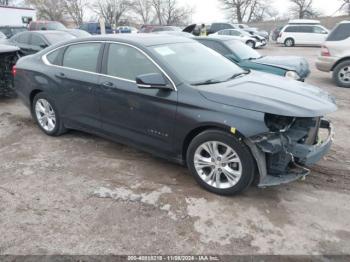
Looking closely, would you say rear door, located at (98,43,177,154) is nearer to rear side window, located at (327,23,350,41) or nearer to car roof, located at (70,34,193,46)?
car roof, located at (70,34,193,46)

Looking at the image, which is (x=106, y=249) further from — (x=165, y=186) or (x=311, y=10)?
(x=311, y=10)

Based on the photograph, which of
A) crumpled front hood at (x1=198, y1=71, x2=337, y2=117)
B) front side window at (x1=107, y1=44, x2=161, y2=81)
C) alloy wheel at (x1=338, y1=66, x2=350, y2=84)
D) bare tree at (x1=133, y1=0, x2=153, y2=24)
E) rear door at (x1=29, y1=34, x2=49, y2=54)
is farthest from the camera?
bare tree at (x1=133, y1=0, x2=153, y2=24)

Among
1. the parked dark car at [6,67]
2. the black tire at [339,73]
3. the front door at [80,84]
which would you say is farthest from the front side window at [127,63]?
the black tire at [339,73]

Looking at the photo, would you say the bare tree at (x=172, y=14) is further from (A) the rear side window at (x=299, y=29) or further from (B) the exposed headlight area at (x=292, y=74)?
(B) the exposed headlight area at (x=292, y=74)

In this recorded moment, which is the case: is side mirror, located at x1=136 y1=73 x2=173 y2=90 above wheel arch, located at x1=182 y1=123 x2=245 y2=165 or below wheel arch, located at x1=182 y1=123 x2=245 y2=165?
above

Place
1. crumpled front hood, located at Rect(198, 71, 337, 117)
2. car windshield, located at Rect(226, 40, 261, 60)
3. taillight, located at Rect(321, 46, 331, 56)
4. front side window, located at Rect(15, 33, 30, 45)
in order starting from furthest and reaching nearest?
front side window, located at Rect(15, 33, 30, 45) → taillight, located at Rect(321, 46, 331, 56) → car windshield, located at Rect(226, 40, 261, 60) → crumpled front hood, located at Rect(198, 71, 337, 117)

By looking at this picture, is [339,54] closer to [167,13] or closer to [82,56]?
[82,56]

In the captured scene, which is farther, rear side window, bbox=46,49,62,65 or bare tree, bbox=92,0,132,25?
bare tree, bbox=92,0,132,25

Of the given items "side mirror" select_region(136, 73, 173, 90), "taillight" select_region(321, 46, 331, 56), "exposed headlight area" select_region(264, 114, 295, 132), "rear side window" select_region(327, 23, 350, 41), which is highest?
"rear side window" select_region(327, 23, 350, 41)

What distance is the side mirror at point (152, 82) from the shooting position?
3.60 metres

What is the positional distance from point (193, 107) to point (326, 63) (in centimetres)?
736

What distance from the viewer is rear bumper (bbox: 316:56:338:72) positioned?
9.31 meters

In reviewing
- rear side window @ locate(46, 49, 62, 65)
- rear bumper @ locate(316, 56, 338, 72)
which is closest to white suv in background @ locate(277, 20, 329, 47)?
rear bumper @ locate(316, 56, 338, 72)

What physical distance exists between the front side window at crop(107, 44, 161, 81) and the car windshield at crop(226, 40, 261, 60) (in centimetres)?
437
